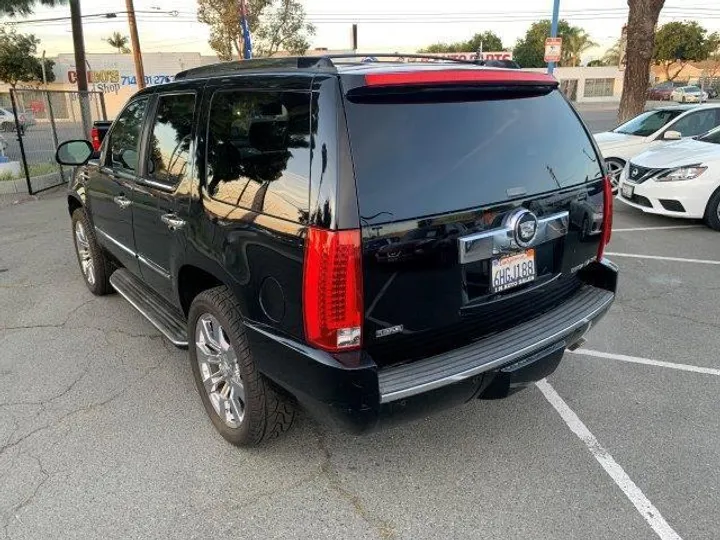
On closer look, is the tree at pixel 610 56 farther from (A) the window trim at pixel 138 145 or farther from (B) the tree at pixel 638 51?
(A) the window trim at pixel 138 145

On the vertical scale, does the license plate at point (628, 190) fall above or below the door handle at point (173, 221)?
below

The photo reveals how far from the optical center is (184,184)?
120 inches

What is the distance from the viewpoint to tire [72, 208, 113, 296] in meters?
5.00

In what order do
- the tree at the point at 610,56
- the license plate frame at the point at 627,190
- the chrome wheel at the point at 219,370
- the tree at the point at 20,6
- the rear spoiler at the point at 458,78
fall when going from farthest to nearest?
the tree at the point at 610,56 → the tree at the point at 20,6 → the license plate frame at the point at 627,190 → the chrome wheel at the point at 219,370 → the rear spoiler at the point at 458,78

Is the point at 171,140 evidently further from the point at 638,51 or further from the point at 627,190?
the point at 638,51

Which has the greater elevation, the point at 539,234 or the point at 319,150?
the point at 319,150

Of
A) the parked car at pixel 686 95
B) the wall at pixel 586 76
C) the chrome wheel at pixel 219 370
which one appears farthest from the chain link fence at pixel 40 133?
the wall at pixel 586 76

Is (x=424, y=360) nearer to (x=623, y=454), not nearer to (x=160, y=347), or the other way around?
(x=623, y=454)

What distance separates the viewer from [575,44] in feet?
248

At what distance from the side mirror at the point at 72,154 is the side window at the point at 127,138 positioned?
612 millimetres

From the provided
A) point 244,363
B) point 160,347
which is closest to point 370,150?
point 244,363

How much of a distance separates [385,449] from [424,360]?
2.63 feet

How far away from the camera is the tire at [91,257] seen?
5000 millimetres

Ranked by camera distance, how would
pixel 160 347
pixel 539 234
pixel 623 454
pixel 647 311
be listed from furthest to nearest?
pixel 647 311, pixel 160 347, pixel 623 454, pixel 539 234
